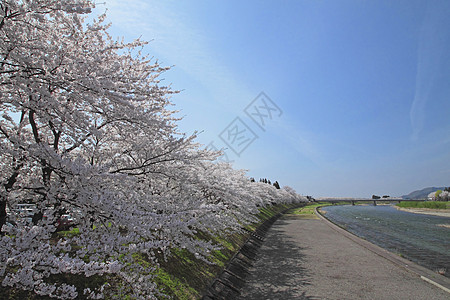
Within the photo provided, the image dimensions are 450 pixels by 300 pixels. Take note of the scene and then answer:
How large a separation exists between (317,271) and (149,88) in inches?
491

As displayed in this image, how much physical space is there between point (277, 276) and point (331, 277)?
2.55 metres

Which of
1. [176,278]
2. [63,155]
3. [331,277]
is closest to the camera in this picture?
[63,155]

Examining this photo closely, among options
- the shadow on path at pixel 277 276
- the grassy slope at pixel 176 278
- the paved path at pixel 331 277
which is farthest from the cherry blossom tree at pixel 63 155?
the paved path at pixel 331 277

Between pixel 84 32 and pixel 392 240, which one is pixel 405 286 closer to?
pixel 84 32

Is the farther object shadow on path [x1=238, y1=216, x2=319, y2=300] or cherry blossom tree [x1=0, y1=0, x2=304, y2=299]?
shadow on path [x1=238, y1=216, x2=319, y2=300]

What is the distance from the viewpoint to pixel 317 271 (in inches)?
521

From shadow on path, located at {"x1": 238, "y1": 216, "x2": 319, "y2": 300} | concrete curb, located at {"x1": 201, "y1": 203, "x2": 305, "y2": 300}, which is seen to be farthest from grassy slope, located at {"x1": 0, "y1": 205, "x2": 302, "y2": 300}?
shadow on path, located at {"x1": 238, "y1": 216, "x2": 319, "y2": 300}

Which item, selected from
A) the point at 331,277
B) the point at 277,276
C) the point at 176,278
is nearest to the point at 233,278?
the point at 277,276

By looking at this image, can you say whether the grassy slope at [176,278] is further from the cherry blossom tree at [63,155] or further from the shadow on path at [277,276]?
the shadow on path at [277,276]

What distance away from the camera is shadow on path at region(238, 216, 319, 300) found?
1045 centimetres

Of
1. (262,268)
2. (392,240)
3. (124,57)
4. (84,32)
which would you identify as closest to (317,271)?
(262,268)

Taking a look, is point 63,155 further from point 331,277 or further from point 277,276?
point 331,277

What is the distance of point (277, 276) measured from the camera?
12711 millimetres

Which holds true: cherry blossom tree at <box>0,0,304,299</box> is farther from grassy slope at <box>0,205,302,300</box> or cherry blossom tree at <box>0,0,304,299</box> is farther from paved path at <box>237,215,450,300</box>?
paved path at <box>237,215,450,300</box>
